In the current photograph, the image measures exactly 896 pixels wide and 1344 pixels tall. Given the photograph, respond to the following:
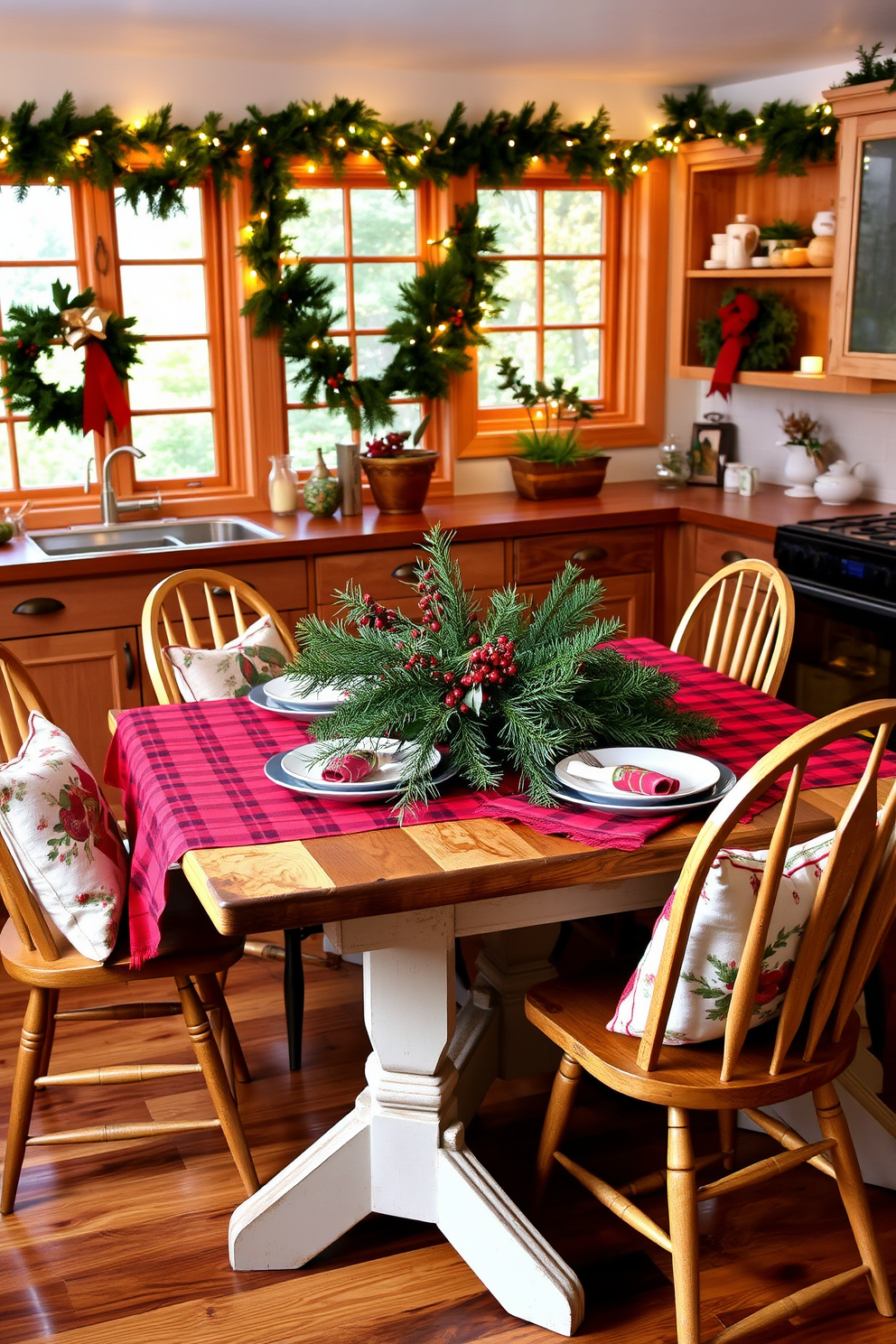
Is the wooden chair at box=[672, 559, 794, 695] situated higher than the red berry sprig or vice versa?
the red berry sprig

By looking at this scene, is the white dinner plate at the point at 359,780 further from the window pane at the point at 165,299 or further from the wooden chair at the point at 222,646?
the window pane at the point at 165,299

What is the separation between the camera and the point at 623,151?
4383mm

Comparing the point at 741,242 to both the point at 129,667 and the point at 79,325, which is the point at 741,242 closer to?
the point at 79,325

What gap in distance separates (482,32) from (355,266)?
3.06 ft

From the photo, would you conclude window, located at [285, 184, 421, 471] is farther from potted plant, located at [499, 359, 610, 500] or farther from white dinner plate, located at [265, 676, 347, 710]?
white dinner plate, located at [265, 676, 347, 710]

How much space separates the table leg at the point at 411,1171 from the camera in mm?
1956

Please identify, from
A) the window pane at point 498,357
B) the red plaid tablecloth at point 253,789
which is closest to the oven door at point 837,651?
the red plaid tablecloth at point 253,789

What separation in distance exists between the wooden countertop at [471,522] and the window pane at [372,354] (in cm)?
46

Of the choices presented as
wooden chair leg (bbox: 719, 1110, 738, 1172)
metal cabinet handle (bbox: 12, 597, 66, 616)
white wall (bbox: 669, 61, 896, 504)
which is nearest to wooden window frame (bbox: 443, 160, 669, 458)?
white wall (bbox: 669, 61, 896, 504)

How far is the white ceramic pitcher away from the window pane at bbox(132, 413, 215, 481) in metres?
1.75

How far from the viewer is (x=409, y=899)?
5.81 feet

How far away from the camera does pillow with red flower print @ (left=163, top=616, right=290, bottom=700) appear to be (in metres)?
2.68

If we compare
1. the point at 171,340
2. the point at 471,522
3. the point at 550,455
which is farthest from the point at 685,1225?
the point at 171,340

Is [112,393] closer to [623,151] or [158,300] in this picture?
[158,300]
